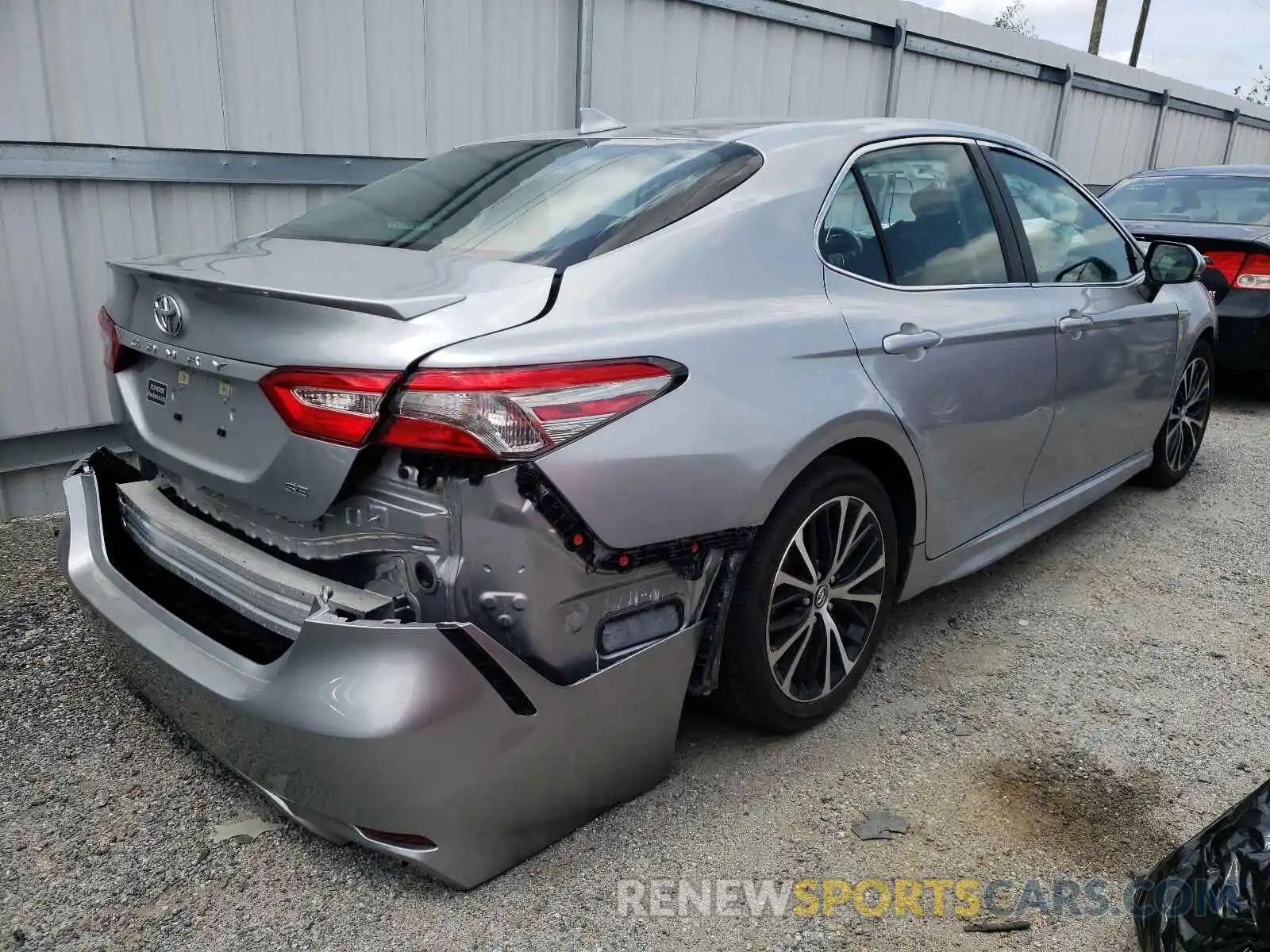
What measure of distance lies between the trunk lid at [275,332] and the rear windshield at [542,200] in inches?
4.9

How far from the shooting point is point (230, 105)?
4.43m

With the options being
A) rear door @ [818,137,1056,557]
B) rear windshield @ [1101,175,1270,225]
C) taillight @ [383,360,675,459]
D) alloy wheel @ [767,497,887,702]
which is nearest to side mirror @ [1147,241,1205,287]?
rear door @ [818,137,1056,557]

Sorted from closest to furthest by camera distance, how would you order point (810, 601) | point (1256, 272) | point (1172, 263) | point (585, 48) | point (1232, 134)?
point (810, 601) < point (1172, 263) < point (585, 48) < point (1256, 272) < point (1232, 134)

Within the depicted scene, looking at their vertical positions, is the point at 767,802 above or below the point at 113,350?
below

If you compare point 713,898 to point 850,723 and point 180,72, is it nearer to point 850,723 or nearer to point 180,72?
point 850,723

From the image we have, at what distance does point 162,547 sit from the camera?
2430mm

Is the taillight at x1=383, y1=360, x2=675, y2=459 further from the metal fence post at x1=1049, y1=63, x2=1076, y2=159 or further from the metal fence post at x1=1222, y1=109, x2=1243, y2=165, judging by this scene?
the metal fence post at x1=1222, y1=109, x2=1243, y2=165

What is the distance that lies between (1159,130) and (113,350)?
13.9m

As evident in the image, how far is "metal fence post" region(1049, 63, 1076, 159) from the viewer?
10469 mm

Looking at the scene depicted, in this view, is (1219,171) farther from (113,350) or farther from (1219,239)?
(113,350)

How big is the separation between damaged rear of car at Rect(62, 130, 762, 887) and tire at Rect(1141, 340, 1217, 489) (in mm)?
3301

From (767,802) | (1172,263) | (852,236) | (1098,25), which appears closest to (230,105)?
(852,236)

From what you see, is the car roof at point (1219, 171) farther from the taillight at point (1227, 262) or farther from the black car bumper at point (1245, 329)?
the black car bumper at point (1245, 329)

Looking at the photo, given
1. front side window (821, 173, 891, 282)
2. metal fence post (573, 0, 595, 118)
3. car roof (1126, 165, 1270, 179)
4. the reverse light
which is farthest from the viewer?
car roof (1126, 165, 1270, 179)
